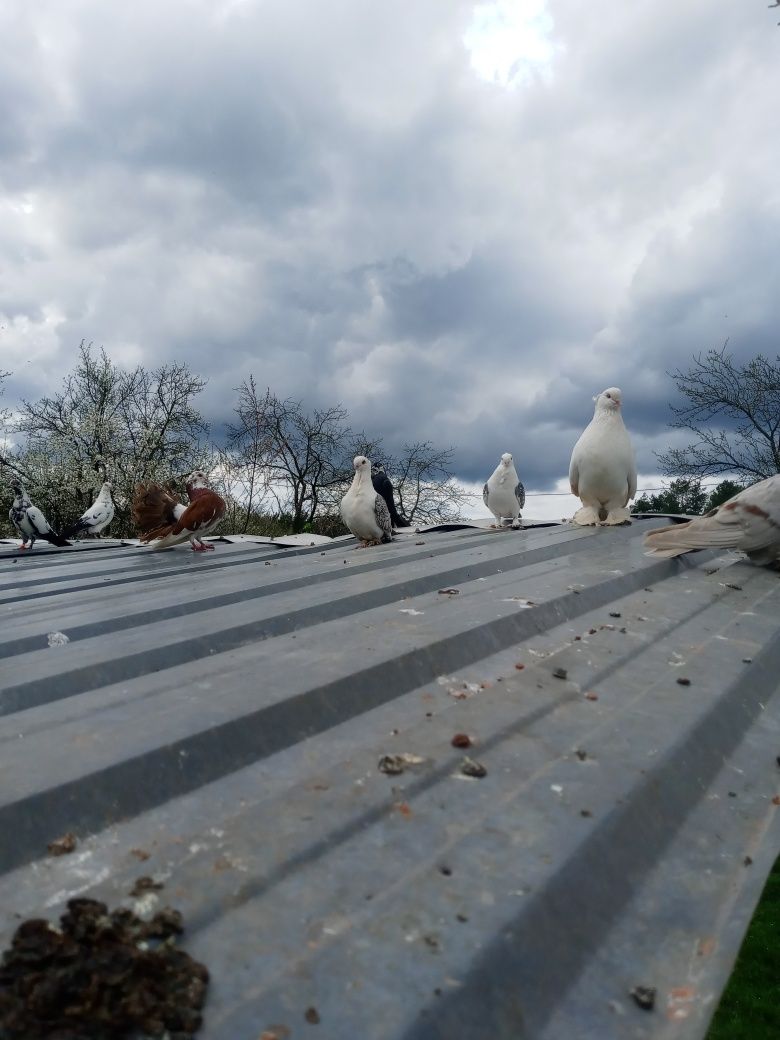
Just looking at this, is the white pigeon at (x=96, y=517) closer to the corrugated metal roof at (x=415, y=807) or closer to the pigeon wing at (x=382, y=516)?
the pigeon wing at (x=382, y=516)

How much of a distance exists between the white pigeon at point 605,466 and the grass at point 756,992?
2756mm

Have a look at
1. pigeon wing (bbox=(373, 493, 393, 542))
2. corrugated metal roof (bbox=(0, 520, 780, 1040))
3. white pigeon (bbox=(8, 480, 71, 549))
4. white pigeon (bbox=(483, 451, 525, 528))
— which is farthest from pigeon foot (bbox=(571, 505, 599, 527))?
white pigeon (bbox=(8, 480, 71, 549))

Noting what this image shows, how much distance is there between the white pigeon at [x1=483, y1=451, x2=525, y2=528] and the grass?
3.41m

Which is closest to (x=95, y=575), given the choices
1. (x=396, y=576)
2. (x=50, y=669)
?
(x=396, y=576)

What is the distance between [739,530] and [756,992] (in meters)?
2.40

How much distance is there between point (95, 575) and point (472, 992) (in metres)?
4.16

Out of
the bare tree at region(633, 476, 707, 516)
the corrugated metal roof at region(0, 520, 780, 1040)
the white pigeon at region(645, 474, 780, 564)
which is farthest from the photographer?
the bare tree at region(633, 476, 707, 516)

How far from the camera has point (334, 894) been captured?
36.3 inches

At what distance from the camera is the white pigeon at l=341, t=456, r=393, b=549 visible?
5.71 metres

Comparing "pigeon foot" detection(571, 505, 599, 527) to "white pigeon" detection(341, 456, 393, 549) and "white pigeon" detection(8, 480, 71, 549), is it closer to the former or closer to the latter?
"white pigeon" detection(341, 456, 393, 549)

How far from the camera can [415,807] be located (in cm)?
113

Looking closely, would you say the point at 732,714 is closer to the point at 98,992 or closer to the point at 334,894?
the point at 334,894

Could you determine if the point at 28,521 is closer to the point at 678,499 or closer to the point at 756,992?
the point at 756,992

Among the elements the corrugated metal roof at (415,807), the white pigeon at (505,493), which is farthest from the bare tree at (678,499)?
the corrugated metal roof at (415,807)
